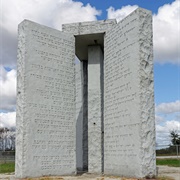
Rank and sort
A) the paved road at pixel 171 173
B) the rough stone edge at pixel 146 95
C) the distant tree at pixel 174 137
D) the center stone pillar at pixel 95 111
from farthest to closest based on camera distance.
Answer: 1. the distant tree at pixel 174 137
2. the center stone pillar at pixel 95 111
3. the paved road at pixel 171 173
4. the rough stone edge at pixel 146 95

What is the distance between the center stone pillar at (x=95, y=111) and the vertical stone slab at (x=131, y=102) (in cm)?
114

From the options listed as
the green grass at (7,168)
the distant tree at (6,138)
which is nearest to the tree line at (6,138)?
the distant tree at (6,138)

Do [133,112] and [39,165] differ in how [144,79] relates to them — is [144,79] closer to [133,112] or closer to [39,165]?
[133,112]

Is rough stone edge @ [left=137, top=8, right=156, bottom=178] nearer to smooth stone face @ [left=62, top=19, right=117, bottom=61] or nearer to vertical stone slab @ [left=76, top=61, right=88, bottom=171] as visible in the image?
smooth stone face @ [left=62, top=19, right=117, bottom=61]

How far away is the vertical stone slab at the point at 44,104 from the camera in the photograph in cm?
988

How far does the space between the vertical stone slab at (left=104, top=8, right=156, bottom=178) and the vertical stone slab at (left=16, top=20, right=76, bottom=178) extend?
1.43 m

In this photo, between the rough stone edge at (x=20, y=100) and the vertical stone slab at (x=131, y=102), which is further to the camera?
the rough stone edge at (x=20, y=100)

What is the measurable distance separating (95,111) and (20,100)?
304 centimetres

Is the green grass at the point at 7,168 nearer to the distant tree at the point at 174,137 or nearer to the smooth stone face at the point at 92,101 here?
the smooth stone face at the point at 92,101

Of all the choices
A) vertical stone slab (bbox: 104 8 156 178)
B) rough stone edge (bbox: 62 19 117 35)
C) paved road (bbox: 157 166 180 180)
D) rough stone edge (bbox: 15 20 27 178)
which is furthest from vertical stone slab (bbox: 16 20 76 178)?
paved road (bbox: 157 166 180 180)

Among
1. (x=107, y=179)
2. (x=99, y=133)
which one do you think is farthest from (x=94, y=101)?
(x=107, y=179)

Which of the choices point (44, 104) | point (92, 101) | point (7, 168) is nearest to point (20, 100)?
point (44, 104)

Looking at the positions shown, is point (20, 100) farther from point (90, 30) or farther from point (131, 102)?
point (90, 30)

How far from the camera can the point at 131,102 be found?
365 inches
